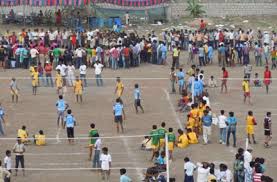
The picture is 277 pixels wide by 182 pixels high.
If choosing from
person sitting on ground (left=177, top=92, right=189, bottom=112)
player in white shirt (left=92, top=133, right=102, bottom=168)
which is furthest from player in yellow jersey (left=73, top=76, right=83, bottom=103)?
player in white shirt (left=92, top=133, right=102, bottom=168)

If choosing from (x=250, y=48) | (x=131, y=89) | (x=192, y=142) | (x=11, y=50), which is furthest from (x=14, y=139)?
(x=250, y=48)

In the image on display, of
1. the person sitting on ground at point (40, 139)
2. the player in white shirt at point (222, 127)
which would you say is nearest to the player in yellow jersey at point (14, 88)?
the person sitting on ground at point (40, 139)

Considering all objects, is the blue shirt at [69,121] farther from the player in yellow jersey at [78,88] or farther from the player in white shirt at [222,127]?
the player in yellow jersey at [78,88]

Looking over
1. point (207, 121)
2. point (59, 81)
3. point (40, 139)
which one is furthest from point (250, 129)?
point (59, 81)

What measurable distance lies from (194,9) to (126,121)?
2143 centimetres

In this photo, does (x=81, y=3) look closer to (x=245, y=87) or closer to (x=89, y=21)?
(x=89, y=21)

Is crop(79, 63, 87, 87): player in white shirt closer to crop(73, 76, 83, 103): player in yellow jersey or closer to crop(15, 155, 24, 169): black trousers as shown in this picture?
crop(73, 76, 83, 103): player in yellow jersey

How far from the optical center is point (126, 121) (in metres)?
33.1

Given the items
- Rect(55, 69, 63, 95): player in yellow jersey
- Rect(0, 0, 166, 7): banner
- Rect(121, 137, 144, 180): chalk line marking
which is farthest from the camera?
Rect(0, 0, 166, 7): banner

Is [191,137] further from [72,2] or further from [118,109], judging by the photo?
[72,2]

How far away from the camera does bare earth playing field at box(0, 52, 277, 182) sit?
1093 inches

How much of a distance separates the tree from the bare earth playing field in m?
11.2

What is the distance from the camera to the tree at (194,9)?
53219mm

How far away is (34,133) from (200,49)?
1301 centimetres
